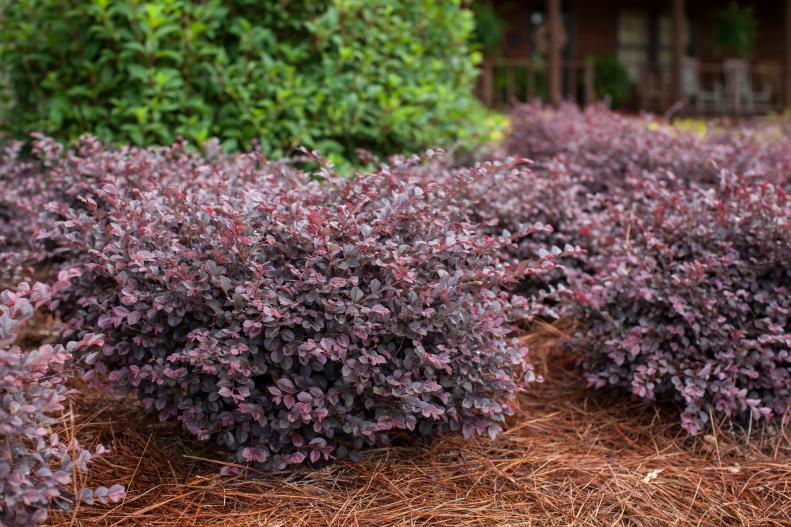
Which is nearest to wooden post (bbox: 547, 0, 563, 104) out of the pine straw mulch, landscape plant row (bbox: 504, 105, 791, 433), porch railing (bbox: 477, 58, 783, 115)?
porch railing (bbox: 477, 58, 783, 115)

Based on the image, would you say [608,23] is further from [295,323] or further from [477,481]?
[295,323]

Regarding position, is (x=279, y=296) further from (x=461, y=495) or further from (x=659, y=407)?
(x=659, y=407)

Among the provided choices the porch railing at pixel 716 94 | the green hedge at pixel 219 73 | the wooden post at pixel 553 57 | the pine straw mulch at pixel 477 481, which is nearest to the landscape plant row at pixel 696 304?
the pine straw mulch at pixel 477 481

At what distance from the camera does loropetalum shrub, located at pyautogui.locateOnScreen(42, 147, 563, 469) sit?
2.04m

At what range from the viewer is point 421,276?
2240mm

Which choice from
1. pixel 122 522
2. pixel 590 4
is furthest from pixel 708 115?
pixel 122 522

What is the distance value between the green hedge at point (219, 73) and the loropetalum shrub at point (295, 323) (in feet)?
5.40

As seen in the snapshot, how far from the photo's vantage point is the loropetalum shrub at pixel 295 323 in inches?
80.3

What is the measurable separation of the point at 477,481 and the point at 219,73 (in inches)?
101

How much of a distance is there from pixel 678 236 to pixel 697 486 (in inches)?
36.6

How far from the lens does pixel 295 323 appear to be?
6.71 feet

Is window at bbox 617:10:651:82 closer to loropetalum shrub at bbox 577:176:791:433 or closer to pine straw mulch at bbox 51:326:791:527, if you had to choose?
loropetalum shrub at bbox 577:176:791:433

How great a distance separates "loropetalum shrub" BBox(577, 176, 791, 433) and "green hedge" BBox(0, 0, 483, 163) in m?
1.77

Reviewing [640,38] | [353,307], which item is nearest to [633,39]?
[640,38]
